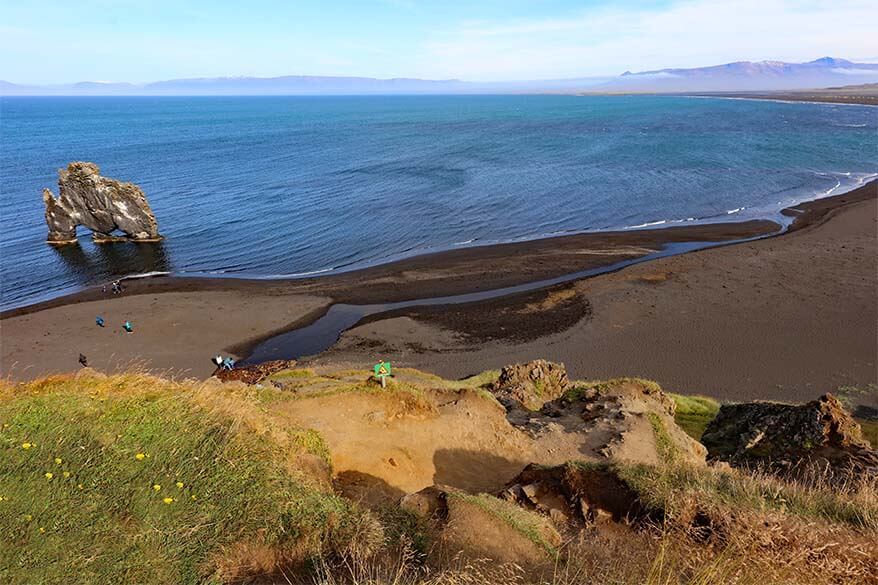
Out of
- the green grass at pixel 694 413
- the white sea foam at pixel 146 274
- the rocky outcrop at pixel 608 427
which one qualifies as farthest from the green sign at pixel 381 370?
the white sea foam at pixel 146 274

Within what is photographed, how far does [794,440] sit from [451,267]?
111 ft

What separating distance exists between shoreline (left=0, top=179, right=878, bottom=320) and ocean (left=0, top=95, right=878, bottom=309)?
2212mm

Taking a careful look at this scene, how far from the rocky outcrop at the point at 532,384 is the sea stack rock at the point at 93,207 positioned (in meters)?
50.0

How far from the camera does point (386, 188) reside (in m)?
77.6

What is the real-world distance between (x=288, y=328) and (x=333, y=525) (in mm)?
29779

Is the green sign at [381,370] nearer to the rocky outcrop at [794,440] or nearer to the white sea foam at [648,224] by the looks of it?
the rocky outcrop at [794,440]

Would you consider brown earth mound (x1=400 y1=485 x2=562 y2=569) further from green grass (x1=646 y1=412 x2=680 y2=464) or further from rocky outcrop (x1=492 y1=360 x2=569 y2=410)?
rocky outcrop (x1=492 y1=360 x2=569 y2=410)

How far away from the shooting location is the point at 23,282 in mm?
46562

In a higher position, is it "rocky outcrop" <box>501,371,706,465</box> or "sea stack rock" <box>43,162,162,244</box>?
"sea stack rock" <box>43,162,162,244</box>

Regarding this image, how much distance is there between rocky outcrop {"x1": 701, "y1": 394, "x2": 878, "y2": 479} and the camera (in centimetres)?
1573

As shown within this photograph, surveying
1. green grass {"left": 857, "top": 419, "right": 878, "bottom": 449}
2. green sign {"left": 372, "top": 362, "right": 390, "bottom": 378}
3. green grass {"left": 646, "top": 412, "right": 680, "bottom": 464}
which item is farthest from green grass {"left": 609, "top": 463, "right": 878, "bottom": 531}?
green grass {"left": 857, "top": 419, "right": 878, "bottom": 449}

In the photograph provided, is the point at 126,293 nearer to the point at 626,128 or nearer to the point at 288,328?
the point at 288,328

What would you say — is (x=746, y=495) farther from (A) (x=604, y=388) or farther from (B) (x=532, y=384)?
(B) (x=532, y=384)

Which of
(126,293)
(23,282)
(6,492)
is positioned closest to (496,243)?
(126,293)
